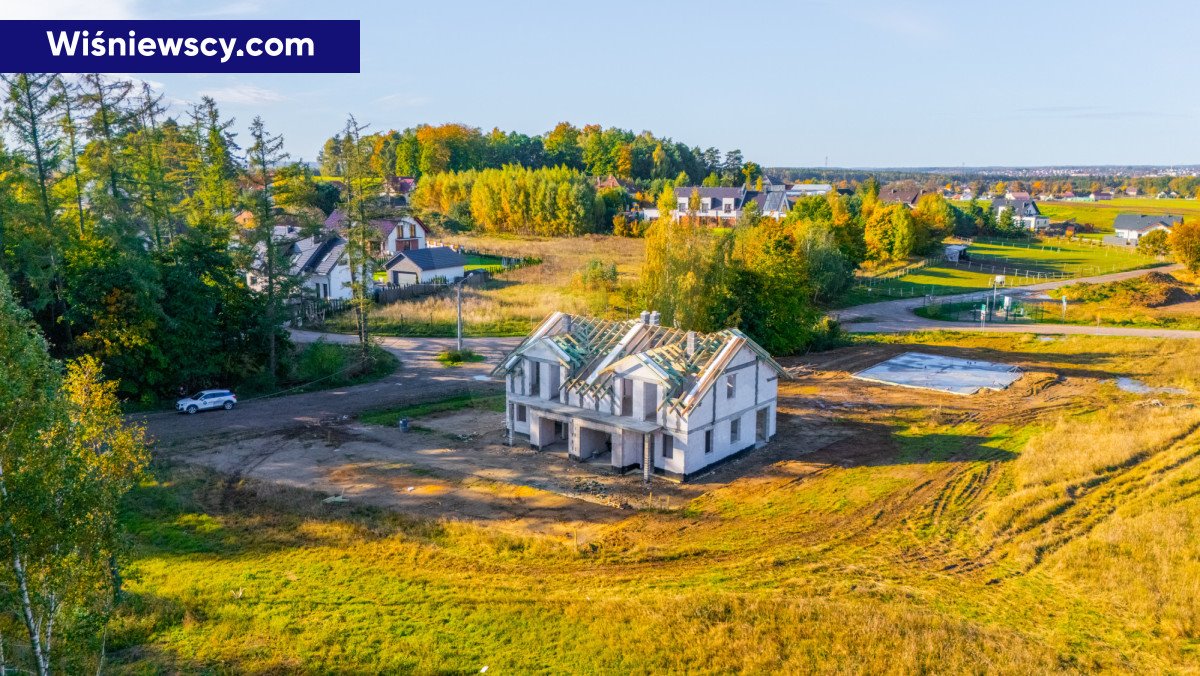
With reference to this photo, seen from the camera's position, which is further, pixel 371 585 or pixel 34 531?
pixel 371 585

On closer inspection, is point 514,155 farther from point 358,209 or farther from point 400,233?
point 358,209

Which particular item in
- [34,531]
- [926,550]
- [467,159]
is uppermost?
[467,159]

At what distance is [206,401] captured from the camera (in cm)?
4109

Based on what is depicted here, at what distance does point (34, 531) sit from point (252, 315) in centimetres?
3395

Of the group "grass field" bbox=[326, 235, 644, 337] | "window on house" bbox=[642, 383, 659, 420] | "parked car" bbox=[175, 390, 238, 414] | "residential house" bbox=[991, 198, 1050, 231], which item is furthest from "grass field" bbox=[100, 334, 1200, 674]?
"residential house" bbox=[991, 198, 1050, 231]

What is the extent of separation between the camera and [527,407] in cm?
3622

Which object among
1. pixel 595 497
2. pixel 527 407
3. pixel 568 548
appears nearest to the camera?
pixel 568 548

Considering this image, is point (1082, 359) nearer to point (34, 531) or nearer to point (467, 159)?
point (34, 531)

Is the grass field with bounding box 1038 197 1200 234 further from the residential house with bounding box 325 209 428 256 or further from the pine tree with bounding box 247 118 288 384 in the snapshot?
the pine tree with bounding box 247 118 288 384

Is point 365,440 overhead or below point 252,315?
below

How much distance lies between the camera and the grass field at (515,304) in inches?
2387

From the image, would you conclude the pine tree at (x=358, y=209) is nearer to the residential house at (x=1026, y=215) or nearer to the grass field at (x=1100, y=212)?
the residential house at (x=1026, y=215)

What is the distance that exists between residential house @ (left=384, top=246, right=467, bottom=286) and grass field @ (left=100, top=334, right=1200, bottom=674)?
45100mm

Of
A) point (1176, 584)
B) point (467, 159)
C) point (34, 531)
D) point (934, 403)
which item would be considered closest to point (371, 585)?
point (34, 531)
